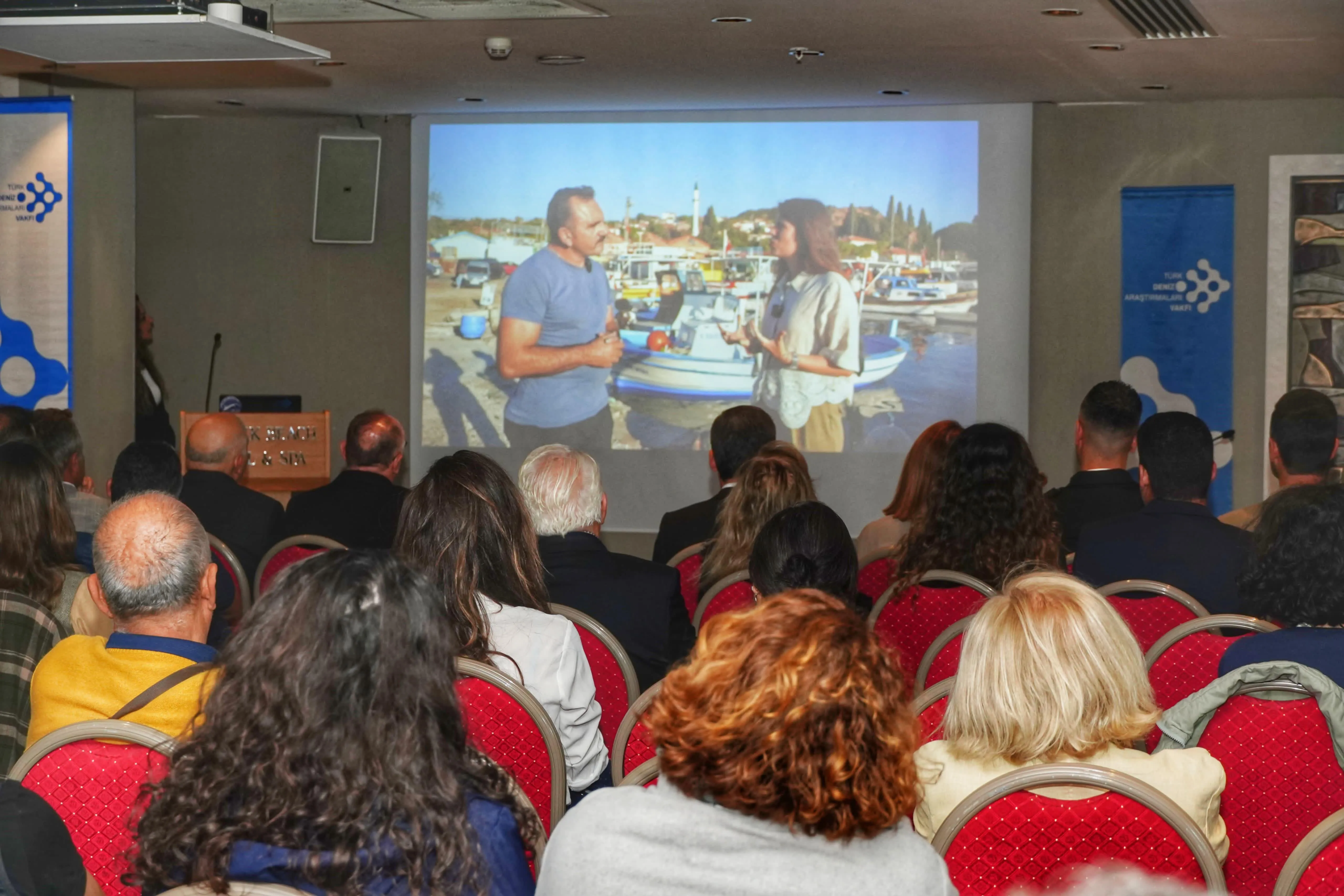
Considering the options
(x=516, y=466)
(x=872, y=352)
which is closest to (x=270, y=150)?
(x=516, y=466)

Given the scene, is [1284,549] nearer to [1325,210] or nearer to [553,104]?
[1325,210]

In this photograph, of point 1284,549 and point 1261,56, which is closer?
point 1284,549

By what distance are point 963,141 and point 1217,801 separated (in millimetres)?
7013

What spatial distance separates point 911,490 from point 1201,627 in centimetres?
172

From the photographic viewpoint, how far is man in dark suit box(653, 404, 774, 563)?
4.68 m

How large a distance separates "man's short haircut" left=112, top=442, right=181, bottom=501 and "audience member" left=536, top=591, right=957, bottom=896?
10.8 ft

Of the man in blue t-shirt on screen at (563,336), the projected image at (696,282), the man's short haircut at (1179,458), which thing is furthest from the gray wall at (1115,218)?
the man's short haircut at (1179,458)

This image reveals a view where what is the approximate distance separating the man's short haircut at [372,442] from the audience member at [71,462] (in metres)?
0.91

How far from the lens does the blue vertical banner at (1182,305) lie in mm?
8180

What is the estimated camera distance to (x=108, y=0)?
3740 mm

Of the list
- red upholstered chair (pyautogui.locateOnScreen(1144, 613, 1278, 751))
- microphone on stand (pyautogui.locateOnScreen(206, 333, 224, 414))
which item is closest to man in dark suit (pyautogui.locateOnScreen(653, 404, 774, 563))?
red upholstered chair (pyautogui.locateOnScreen(1144, 613, 1278, 751))

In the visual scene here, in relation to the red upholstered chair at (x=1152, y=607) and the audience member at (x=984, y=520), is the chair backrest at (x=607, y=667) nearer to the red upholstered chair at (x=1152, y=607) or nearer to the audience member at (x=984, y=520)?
the audience member at (x=984, y=520)

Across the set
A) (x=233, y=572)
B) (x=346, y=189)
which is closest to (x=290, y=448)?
(x=346, y=189)

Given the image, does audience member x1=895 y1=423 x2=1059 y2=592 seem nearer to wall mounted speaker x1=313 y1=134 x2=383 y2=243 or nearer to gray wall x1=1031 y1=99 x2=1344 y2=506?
gray wall x1=1031 y1=99 x2=1344 y2=506
